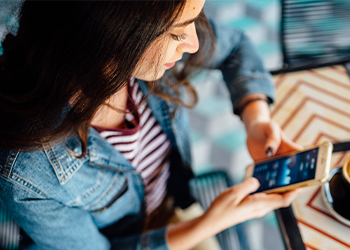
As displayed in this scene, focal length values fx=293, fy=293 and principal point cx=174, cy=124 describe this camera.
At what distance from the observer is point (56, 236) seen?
Result: 0.72 metres

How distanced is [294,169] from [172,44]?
0.44 m

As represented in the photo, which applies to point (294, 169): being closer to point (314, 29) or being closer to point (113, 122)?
point (113, 122)

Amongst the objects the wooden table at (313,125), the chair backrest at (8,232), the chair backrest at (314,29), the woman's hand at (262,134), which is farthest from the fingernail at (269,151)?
the chair backrest at (8,232)

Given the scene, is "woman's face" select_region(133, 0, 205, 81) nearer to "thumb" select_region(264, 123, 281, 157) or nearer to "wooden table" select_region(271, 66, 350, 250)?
"thumb" select_region(264, 123, 281, 157)

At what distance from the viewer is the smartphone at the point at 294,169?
0.67 m

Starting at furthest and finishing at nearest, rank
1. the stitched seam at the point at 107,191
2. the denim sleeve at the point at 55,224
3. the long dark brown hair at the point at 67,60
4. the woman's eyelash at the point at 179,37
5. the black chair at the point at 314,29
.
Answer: the black chair at the point at 314,29
the stitched seam at the point at 107,191
the denim sleeve at the point at 55,224
the woman's eyelash at the point at 179,37
the long dark brown hair at the point at 67,60

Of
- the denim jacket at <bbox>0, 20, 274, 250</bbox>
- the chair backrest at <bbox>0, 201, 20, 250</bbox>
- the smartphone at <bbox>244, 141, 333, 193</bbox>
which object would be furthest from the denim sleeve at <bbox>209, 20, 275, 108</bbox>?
the chair backrest at <bbox>0, 201, 20, 250</bbox>

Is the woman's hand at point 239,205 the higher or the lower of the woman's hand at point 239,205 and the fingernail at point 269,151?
the lower

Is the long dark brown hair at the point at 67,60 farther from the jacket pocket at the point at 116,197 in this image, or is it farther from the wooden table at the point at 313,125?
the wooden table at the point at 313,125

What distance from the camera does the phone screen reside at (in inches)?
27.4

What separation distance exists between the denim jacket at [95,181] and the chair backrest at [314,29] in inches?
10.2

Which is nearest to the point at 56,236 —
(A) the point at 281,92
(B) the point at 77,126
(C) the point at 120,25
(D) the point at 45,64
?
(B) the point at 77,126

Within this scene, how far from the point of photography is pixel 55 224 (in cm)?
70

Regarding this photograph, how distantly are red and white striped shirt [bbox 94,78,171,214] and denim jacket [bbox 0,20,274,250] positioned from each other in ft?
0.08
